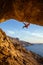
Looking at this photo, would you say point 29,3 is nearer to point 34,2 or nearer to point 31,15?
point 34,2

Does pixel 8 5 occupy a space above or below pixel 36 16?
above

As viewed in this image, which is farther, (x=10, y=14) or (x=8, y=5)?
(x=10, y=14)

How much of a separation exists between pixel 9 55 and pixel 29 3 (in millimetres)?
13482

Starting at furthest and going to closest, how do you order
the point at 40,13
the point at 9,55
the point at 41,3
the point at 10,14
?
the point at 9,55 → the point at 10,14 → the point at 40,13 → the point at 41,3

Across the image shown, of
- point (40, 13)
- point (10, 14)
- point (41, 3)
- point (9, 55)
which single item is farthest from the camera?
point (9, 55)

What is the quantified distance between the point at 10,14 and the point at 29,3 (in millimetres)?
894

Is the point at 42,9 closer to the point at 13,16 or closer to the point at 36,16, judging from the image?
the point at 36,16

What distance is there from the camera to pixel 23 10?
4438 mm

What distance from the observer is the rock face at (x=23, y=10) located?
163 inches

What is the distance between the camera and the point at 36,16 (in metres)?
4.40

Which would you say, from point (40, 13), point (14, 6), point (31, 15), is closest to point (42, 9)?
point (40, 13)

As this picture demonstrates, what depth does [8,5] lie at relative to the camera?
4.43m

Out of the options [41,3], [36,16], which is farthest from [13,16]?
[41,3]

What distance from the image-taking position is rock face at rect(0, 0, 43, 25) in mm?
4145
